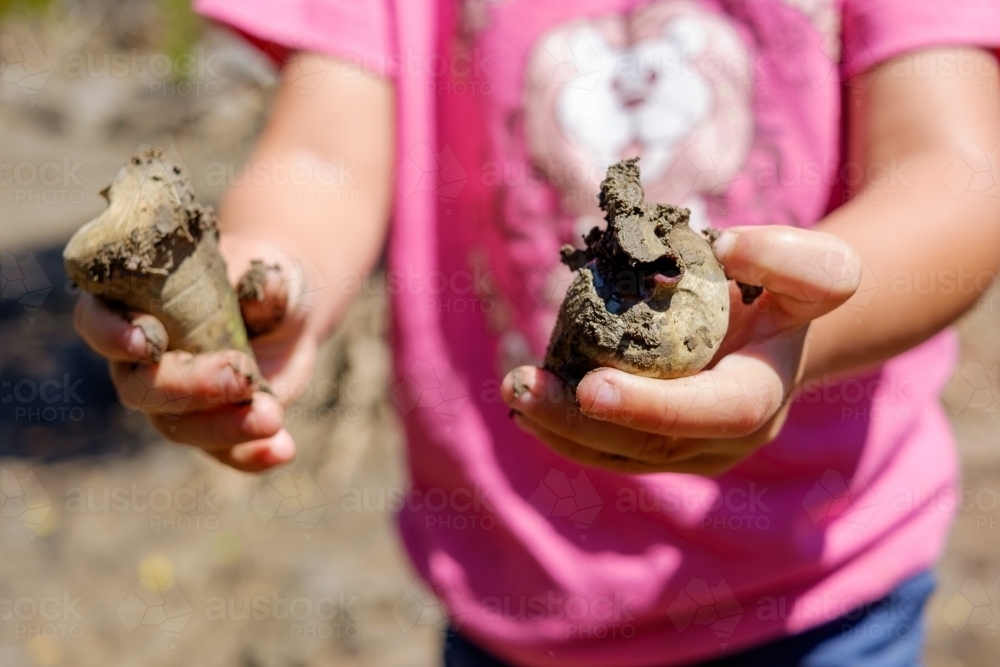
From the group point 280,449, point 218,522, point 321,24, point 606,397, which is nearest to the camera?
point 606,397

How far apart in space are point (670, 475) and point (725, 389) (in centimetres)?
55

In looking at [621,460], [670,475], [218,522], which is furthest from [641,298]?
[218,522]

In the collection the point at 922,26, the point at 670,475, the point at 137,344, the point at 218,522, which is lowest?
the point at 218,522

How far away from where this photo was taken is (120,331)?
1287 mm

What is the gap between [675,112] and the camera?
1617 mm

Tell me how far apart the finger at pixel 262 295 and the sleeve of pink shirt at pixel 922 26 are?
1.03 m

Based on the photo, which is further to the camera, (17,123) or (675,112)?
A: (17,123)

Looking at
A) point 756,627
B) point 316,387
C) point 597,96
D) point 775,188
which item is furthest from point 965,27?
point 316,387

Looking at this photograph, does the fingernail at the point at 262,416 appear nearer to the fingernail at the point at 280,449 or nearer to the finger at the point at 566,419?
the fingernail at the point at 280,449

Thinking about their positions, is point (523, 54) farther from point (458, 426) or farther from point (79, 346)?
point (79, 346)

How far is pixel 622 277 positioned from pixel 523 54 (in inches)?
27.9

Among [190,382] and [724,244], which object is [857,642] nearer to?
[724,244]

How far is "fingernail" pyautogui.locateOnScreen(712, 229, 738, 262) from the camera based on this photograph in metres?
1.14

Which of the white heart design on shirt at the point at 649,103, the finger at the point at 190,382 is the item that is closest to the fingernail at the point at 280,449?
the finger at the point at 190,382
